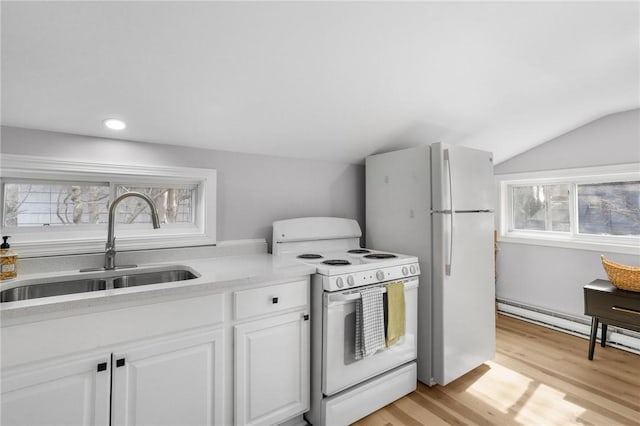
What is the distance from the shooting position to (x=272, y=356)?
5.57 feet

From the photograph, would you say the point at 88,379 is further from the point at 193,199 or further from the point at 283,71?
the point at 283,71

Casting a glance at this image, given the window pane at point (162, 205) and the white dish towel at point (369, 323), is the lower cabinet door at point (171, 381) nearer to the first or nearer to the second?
the white dish towel at point (369, 323)

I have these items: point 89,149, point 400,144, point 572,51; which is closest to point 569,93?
point 572,51

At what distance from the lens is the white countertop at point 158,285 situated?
115 centimetres

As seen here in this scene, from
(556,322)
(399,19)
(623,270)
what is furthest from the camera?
(556,322)

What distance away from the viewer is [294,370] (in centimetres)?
178

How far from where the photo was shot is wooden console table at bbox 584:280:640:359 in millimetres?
2377

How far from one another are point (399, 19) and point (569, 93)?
1826 millimetres

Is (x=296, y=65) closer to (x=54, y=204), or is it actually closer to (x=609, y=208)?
(x=54, y=204)

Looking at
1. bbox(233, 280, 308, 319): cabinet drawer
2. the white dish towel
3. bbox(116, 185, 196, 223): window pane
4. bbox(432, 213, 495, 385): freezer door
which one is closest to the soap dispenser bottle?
bbox(116, 185, 196, 223): window pane

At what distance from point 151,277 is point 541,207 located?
3.89 m

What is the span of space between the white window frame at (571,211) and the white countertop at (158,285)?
2.92 meters

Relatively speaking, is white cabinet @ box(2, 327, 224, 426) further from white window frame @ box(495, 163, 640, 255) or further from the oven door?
white window frame @ box(495, 163, 640, 255)

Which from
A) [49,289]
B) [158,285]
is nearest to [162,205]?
[49,289]
